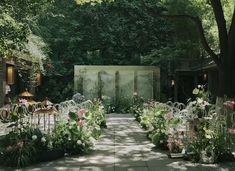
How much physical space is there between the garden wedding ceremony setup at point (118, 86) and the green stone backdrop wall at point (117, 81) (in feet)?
0.18

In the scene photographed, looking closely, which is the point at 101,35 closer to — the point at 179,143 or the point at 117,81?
the point at 117,81

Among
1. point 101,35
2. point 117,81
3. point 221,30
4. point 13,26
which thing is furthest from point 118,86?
point 13,26

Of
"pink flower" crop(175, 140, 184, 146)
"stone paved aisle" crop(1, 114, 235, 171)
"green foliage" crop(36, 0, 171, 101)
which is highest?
"green foliage" crop(36, 0, 171, 101)

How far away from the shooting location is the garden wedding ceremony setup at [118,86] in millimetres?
7812

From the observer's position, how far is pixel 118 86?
22.6 meters

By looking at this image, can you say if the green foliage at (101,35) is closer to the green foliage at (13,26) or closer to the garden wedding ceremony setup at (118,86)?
the garden wedding ceremony setup at (118,86)

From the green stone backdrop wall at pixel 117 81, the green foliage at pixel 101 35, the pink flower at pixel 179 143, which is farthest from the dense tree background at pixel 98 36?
the pink flower at pixel 179 143

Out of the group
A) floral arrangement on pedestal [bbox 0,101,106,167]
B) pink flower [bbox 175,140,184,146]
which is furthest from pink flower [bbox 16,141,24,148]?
pink flower [bbox 175,140,184,146]

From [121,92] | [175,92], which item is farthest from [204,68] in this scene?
[121,92]

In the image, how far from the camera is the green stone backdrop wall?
22328 millimetres

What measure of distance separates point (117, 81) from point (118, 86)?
0.90 feet

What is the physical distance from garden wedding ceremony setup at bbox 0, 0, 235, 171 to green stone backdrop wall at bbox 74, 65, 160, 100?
0.18 feet

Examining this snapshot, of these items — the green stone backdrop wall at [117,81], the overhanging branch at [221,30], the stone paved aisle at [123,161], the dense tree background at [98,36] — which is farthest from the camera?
the dense tree background at [98,36]

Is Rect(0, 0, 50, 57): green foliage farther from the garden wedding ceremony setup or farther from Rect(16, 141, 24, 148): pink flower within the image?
Rect(16, 141, 24, 148): pink flower
